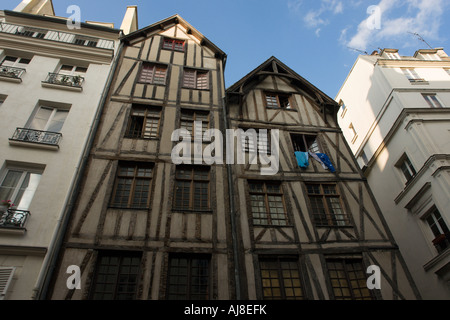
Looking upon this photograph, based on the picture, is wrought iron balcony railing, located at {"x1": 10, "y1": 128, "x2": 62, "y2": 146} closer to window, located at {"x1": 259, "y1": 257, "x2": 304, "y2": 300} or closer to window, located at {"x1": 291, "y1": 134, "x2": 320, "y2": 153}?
window, located at {"x1": 259, "y1": 257, "x2": 304, "y2": 300}

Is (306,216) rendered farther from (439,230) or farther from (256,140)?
(439,230)

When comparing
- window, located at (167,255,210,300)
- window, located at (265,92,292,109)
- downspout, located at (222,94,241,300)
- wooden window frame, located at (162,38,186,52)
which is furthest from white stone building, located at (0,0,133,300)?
window, located at (265,92,292,109)

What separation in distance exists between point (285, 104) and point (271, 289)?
8.47 m

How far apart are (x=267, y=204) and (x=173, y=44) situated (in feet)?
32.4

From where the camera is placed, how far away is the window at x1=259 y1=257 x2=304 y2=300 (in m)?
8.12

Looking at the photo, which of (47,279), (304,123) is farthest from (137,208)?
(304,123)

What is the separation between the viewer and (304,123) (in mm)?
12859

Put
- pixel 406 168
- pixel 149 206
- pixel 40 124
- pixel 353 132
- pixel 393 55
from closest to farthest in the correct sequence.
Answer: pixel 149 206 → pixel 40 124 → pixel 406 168 → pixel 393 55 → pixel 353 132

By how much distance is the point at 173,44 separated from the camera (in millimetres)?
15281

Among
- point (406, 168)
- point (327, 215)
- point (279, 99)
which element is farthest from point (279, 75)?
point (406, 168)

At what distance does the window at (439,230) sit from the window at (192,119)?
980cm

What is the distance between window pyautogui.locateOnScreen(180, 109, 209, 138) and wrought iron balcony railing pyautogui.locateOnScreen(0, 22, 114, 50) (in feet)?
17.0

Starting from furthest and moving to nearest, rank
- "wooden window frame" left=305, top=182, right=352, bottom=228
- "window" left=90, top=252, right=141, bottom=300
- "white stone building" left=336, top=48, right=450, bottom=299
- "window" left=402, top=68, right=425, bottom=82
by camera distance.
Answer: "window" left=402, top=68, right=425, bottom=82
"white stone building" left=336, top=48, right=450, bottom=299
"wooden window frame" left=305, top=182, right=352, bottom=228
"window" left=90, top=252, right=141, bottom=300

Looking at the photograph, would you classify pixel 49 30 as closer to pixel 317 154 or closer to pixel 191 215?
pixel 191 215
